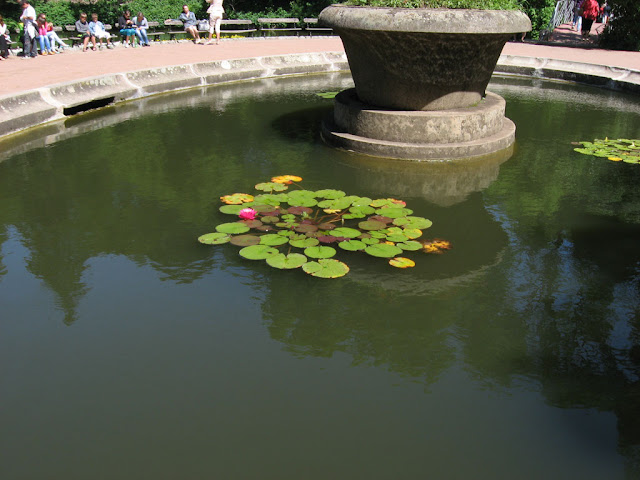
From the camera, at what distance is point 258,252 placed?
4484mm

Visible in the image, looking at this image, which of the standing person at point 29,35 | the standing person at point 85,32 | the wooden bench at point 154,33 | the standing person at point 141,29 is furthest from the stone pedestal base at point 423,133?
the wooden bench at point 154,33

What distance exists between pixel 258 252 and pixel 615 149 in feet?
17.2

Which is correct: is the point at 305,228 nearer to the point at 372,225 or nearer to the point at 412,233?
the point at 372,225

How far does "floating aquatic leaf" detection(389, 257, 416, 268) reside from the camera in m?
4.40

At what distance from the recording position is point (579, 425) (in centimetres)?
297

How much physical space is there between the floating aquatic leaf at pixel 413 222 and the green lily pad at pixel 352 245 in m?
0.55

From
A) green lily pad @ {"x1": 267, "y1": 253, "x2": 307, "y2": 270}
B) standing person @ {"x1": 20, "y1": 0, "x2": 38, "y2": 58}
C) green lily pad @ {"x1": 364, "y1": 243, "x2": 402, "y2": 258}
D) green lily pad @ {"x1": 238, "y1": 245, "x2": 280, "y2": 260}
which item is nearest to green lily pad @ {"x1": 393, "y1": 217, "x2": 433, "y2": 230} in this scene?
green lily pad @ {"x1": 364, "y1": 243, "x2": 402, "y2": 258}

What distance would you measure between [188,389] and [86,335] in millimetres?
881

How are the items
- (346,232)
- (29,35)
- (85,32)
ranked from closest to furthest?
(346,232) → (29,35) → (85,32)

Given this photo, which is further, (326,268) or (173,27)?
(173,27)

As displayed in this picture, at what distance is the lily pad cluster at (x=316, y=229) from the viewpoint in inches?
175

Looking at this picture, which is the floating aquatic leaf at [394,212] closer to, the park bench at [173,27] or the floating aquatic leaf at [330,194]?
the floating aquatic leaf at [330,194]

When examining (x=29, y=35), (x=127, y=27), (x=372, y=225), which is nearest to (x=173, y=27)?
(x=127, y=27)

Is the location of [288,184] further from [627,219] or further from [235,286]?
[627,219]
